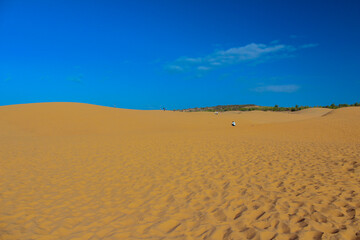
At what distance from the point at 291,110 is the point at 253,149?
4794 cm

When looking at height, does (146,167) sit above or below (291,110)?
below

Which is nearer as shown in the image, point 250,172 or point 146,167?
point 250,172

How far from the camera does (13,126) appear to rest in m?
20.5

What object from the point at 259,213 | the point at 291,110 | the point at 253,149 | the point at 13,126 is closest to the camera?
the point at 259,213

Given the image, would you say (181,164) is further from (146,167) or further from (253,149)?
(253,149)

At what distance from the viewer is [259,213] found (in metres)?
4.61

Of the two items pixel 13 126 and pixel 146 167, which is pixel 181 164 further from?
pixel 13 126

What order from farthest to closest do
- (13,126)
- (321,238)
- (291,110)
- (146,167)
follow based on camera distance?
1. (291,110)
2. (13,126)
3. (146,167)
4. (321,238)

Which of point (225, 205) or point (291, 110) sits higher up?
point (291, 110)

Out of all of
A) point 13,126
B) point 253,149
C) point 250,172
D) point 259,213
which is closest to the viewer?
point 259,213

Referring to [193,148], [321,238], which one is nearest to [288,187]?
[321,238]

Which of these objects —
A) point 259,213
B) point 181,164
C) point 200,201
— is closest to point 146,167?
point 181,164

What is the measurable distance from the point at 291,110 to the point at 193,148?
49061 millimetres

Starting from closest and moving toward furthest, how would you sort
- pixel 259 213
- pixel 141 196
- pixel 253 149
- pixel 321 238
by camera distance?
pixel 321 238, pixel 259 213, pixel 141 196, pixel 253 149
